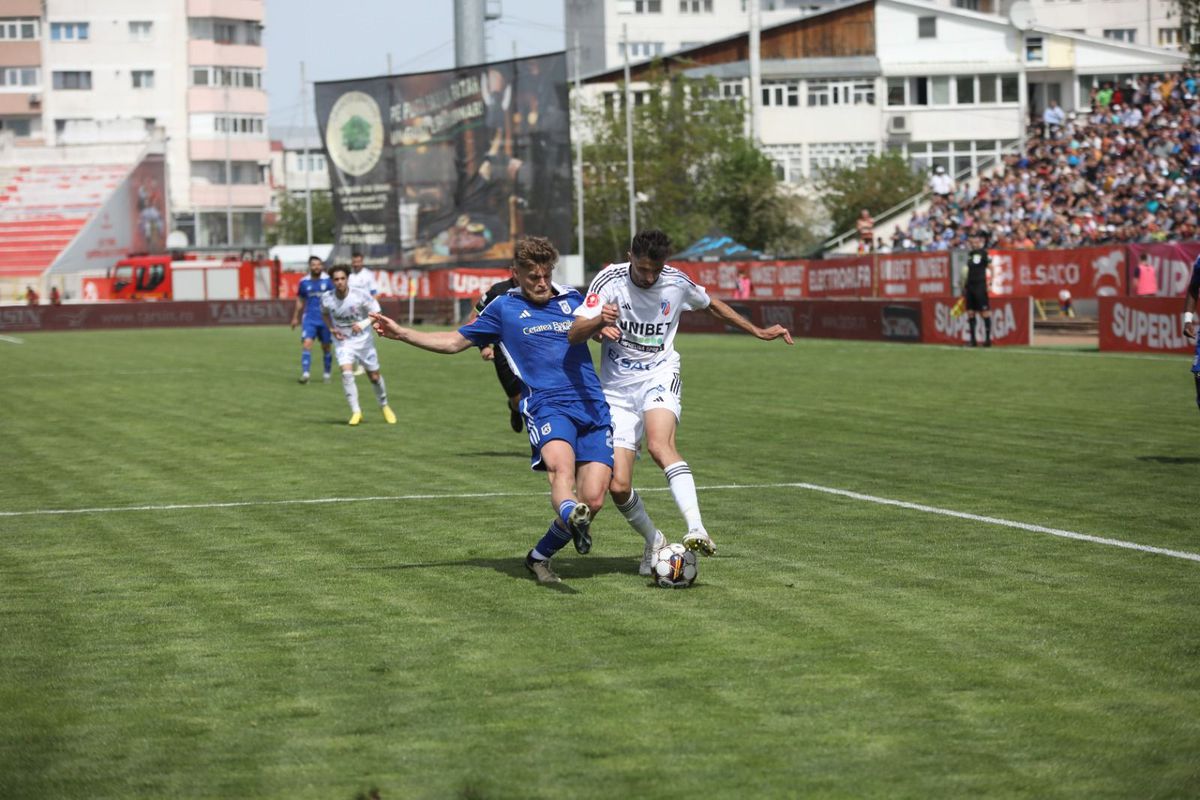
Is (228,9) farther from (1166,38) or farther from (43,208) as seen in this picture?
(1166,38)

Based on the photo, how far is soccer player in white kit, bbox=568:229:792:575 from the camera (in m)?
9.75

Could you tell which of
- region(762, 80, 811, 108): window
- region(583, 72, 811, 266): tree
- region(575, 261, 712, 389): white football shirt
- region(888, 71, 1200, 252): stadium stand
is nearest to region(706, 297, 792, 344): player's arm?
region(575, 261, 712, 389): white football shirt

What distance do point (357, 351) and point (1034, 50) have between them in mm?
69082

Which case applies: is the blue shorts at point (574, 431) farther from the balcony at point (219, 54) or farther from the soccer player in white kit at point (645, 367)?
the balcony at point (219, 54)

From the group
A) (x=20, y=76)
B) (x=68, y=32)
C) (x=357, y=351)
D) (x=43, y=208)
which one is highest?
(x=68, y=32)

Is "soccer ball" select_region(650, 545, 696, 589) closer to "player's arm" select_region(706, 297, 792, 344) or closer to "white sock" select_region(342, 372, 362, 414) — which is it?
"player's arm" select_region(706, 297, 792, 344)

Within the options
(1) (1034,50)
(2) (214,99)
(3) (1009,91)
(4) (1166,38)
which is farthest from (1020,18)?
(2) (214,99)

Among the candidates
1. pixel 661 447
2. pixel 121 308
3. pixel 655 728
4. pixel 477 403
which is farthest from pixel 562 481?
pixel 121 308

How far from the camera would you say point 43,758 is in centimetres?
618

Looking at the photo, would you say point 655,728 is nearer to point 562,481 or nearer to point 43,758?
point 43,758

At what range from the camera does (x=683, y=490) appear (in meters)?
9.80

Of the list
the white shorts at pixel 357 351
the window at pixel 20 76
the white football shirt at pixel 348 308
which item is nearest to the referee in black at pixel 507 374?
the white shorts at pixel 357 351

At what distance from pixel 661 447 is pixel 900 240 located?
151ft

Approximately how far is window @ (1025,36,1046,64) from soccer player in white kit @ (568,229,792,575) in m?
78.5
